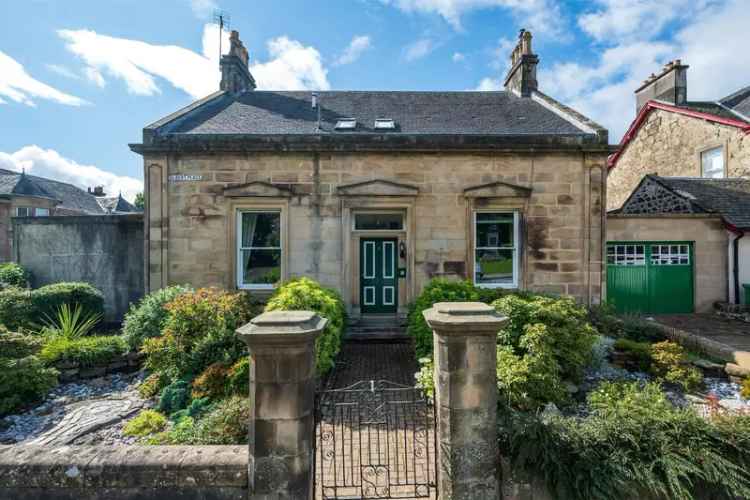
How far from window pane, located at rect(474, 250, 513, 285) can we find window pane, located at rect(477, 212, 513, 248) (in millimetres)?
221

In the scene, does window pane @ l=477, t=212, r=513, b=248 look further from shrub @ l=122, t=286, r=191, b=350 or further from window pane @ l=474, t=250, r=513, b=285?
shrub @ l=122, t=286, r=191, b=350

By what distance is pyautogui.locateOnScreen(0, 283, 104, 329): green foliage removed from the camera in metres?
8.14

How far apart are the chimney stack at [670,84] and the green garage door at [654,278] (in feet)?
31.8

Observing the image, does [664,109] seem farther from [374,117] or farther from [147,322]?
[147,322]

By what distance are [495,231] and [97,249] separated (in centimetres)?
1119

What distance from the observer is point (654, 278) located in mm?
11078

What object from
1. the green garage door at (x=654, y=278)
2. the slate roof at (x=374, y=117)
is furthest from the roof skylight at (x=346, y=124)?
the green garage door at (x=654, y=278)

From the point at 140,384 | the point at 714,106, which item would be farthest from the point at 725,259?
the point at 140,384

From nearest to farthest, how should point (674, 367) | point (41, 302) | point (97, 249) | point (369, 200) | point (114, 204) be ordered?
point (674, 367), point (41, 302), point (369, 200), point (97, 249), point (114, 204)

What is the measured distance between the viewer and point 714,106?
16578 millimetres

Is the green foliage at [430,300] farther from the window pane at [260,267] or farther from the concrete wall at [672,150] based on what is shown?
the concrete wall at [672,150]

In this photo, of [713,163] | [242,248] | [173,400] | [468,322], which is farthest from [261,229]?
[713,163]

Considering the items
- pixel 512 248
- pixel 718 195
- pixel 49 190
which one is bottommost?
pixel 512 248

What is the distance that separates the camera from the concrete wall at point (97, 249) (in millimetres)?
10148
